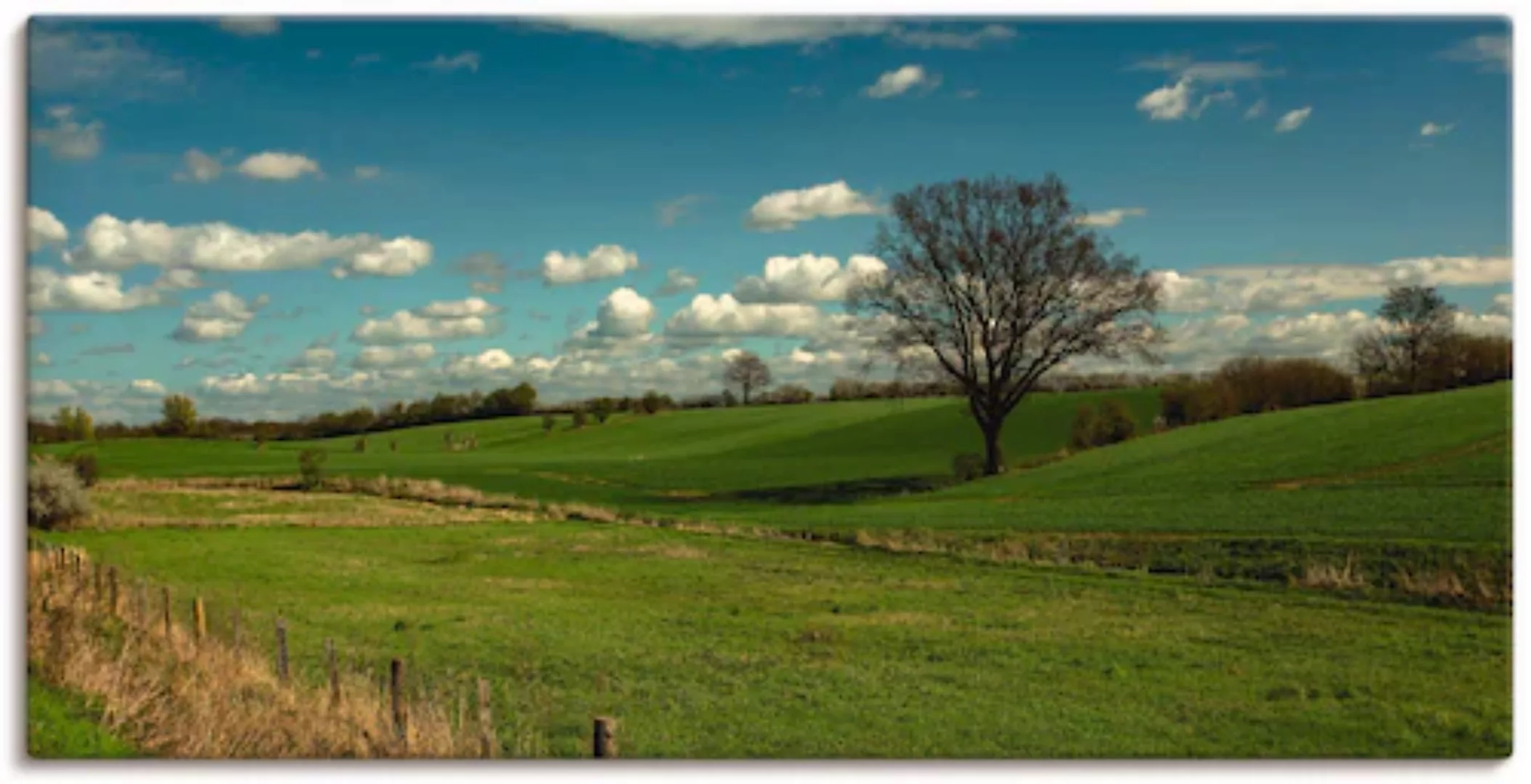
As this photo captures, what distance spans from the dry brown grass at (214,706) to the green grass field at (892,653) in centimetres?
85

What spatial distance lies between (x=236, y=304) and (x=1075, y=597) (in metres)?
9.67

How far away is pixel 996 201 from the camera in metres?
15.9

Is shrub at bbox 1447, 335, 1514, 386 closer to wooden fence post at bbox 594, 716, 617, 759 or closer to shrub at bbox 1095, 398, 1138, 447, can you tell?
wooden fence post at bbox 594, 716, 617, 759

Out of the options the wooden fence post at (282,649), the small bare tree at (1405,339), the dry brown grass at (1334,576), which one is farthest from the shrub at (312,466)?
the small bare tree at (1405,339)

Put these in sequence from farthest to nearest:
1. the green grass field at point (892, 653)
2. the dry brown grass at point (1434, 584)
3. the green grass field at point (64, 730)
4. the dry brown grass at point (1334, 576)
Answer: the dry brown grass at point (1334, 576) < the dry brown grass at point (1434, 584) < the green grass field at point (892, 653) < the green grass field at point (64, 730)

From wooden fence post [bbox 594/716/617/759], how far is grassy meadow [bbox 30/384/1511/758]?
2.61 feet

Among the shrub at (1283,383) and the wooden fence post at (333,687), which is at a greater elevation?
the shrub at (1283,383)

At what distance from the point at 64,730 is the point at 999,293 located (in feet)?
62.8

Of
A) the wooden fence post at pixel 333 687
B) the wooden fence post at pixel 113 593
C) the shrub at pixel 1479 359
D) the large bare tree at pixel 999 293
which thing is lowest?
the wooden fence post at pixel 333 687

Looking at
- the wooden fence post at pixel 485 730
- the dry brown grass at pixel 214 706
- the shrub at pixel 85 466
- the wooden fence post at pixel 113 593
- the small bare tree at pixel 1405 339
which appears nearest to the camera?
the wooden fence post at pixel 485 730

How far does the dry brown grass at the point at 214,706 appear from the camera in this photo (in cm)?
848

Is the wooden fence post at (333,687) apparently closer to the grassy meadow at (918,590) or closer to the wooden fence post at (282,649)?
the wooden fence post at (282,649)

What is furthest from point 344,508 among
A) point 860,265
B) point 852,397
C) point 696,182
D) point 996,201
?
point 696,182

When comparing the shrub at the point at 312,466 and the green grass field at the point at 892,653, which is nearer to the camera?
the green grass field at the point at 892,653
